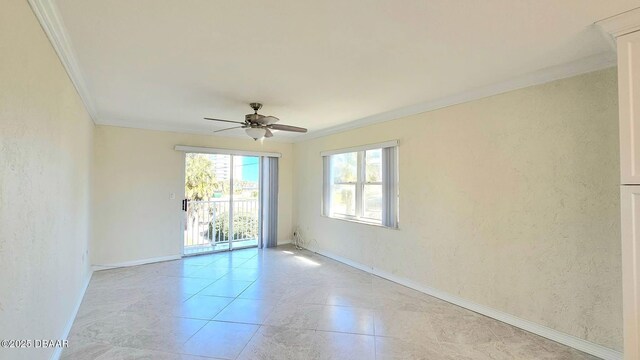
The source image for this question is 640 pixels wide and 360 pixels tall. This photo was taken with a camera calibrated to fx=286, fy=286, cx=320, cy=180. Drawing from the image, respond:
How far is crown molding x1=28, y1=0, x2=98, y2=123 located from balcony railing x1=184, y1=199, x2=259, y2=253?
10.4 ft

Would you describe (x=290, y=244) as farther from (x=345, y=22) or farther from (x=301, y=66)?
(x=345, y=22)

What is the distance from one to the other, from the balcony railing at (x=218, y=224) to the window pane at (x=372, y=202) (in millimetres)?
2609

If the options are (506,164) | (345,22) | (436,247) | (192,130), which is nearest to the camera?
(345,22)

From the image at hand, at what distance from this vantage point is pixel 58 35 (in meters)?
1.91

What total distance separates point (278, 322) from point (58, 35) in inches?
113

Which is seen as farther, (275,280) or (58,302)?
(275,280)

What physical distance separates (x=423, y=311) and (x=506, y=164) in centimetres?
177

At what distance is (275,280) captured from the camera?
4070 millimetres

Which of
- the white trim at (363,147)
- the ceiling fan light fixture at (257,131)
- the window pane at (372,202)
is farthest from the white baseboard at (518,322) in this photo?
the ceiling fan light fixture at (257,131)

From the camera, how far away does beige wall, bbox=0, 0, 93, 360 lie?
132 centimetres

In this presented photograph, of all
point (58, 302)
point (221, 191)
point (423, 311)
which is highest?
point (221, 191)

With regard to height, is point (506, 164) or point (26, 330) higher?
point (506, 164)

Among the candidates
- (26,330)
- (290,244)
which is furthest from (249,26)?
(290,244)

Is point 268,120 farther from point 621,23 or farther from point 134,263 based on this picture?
point 134,263
